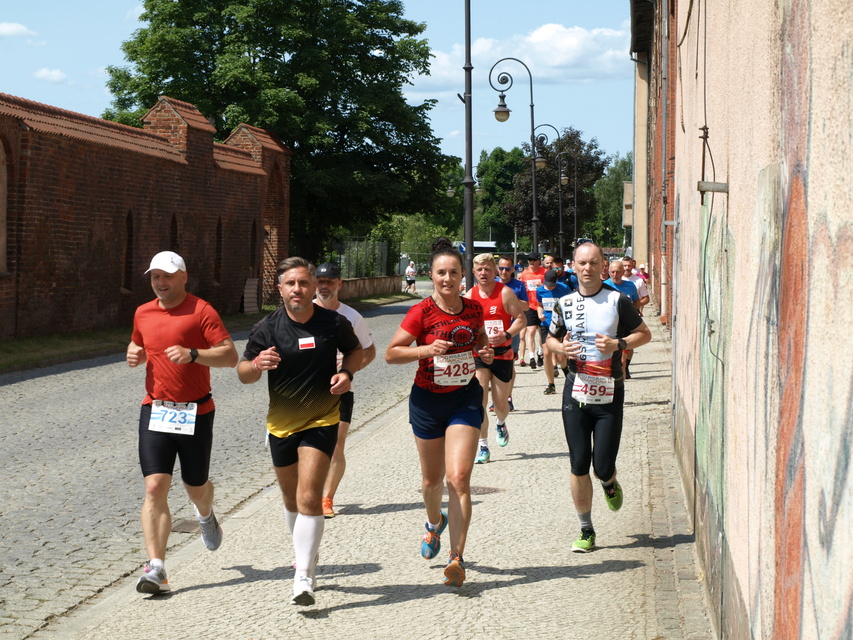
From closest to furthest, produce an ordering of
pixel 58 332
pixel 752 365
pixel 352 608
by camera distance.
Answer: pixel 752 365 < pixel 352 608 < pixel 58 332

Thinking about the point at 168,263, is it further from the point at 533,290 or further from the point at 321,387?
the point at 533,290

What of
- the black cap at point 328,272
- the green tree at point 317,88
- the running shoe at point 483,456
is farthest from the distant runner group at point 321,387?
the green tree at point 317,88

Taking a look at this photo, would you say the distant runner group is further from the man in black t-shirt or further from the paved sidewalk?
the paved sidewalk

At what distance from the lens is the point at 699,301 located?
7.02 meters

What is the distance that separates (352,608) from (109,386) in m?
11.4

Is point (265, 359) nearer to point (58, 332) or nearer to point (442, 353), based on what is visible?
point (442, 353)

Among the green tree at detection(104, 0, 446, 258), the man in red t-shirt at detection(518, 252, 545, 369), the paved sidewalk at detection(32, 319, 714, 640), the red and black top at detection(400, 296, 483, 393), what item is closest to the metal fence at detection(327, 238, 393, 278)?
the green tree at detection(104, 0, 446, 258)

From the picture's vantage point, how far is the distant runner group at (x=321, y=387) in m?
6.03

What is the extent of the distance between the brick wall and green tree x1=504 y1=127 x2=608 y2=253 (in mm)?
40650

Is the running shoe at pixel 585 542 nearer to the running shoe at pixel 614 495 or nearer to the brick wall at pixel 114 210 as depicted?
the running shoe at pixel 614 495

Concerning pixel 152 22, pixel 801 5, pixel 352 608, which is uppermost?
pixel 152 22

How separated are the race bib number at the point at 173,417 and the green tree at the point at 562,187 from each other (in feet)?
223

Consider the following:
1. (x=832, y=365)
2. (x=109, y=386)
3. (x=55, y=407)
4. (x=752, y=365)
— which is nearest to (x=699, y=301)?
(x=752, y=365)

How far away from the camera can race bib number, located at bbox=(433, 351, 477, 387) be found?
6.36 metres
